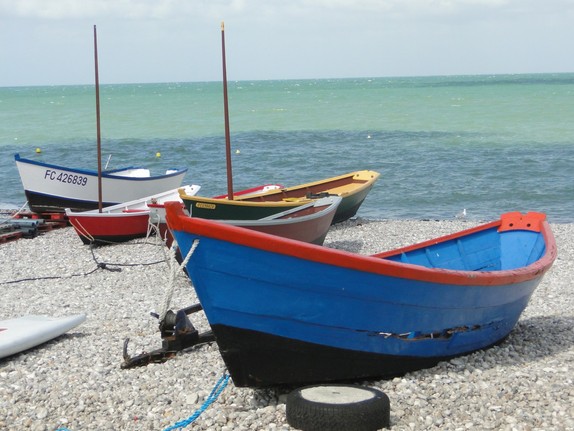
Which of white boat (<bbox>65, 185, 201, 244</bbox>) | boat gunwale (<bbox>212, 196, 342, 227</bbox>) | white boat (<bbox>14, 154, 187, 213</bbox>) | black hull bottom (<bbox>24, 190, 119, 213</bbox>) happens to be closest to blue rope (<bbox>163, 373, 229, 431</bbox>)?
boat gunwale (<bbox>212, 196, 342, 227</bbox>)

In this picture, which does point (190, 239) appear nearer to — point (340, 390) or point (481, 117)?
point (340, 390)

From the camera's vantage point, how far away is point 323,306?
7.19m

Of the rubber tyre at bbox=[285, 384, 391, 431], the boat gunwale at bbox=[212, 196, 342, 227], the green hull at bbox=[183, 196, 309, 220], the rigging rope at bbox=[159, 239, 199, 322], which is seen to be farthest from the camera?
the green hull at bbox=[183, 196, 309, 220]

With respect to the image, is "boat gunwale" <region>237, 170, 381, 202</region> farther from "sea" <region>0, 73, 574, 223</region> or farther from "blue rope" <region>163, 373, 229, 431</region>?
"blue rope" <region>163, 373, 229, 431</region>

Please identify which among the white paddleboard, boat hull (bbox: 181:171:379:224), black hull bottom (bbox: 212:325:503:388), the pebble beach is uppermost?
boat hull (bbox: 181:171:379:224)

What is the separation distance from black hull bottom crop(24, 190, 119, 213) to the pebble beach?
376 inches

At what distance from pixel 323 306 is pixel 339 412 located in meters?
0.98

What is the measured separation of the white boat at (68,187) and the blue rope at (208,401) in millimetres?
14049

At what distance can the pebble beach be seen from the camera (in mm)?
7078

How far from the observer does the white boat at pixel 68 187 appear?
69.0 ft

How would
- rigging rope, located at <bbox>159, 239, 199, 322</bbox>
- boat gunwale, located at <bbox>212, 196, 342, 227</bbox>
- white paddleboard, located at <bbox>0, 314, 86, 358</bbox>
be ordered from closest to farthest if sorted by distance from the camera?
1. rigging rope, located at <bbox>159, 239, 199, 322</bbox>
2. white paddleboard, located at <bbox>0, 314, 86, 358</bbox>
3. boat gunwale, located at <bbox>212, 196, 342, 227</bbox>

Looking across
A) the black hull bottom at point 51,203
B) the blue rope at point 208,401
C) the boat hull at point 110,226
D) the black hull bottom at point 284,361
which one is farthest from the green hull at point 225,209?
the black hull bottom at point 51,203

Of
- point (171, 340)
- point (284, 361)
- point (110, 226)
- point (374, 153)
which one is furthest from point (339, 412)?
point (374, 153)

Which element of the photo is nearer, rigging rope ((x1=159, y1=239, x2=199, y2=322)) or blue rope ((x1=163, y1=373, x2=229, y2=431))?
rigging rope ((x1=159, y1=239, x2=199, y2=322))
